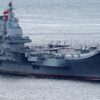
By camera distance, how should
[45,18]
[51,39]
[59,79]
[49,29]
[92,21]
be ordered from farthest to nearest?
[45,18]
[92,21]
[49,29]
[51,39]
[59,79]

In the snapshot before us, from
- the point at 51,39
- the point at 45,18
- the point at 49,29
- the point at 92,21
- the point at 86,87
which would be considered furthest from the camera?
the point at 45,18

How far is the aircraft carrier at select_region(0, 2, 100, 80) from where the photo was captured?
7644cm

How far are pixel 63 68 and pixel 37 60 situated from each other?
9.48 ft

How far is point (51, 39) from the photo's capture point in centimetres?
10988

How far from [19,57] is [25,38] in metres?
2.18

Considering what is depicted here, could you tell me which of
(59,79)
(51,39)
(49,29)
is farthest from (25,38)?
(49,29)

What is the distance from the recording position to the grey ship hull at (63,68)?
76.3 meters

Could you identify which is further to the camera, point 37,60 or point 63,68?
point 37,60

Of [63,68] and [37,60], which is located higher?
[37,60]

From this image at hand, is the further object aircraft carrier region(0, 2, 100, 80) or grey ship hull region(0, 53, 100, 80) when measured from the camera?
aircraft carrier region(0, 2, 100, 80)

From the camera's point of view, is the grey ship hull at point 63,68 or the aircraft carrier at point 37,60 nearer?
the grey ship hull at point 63,68

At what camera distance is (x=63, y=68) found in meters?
77.2

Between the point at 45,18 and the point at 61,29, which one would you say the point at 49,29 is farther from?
the point at 45,18

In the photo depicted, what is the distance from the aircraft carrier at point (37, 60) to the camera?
251 feet
